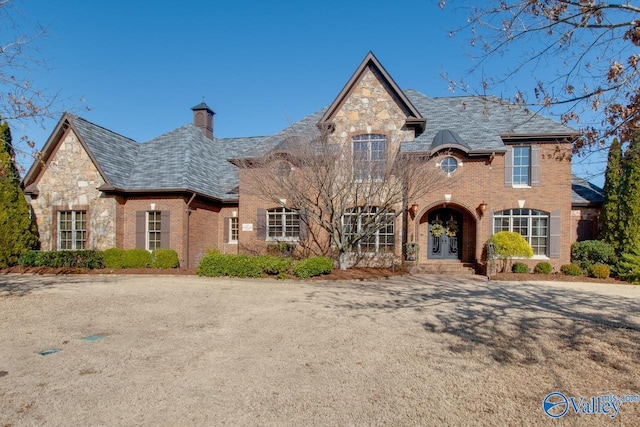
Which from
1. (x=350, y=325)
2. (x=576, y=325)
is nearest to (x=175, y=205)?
(x=350, y=325)

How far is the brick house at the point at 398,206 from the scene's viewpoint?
1669 centimetres

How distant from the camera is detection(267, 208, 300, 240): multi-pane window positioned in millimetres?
17953

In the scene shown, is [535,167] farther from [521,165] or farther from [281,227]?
[281,227]

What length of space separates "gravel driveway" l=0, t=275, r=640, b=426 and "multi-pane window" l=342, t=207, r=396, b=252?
528 centimetres

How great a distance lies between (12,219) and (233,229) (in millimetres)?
9528

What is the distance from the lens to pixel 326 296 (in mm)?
10172

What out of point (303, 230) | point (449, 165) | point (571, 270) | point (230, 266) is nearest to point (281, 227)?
point (303, 230)

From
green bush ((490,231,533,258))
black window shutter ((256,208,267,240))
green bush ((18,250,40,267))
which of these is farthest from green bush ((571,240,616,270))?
green bush ((18,250,40,267))

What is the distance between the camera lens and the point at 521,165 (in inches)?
686

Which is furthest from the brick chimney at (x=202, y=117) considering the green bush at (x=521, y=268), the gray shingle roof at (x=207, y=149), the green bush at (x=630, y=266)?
the green bush at (x=630, y=266)

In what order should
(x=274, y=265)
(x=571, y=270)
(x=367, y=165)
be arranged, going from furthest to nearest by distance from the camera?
(x=571, y=270), (x=367, y=165), (x=274, y=265)

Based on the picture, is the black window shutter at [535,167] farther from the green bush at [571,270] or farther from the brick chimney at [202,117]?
the brick chimney at [202,117]

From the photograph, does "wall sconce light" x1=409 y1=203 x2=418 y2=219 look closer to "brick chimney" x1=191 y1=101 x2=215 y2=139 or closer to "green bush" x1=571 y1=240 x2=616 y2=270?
"green bush" x1=571 y1=240 x2=616 y2=270

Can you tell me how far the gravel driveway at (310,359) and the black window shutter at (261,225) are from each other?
8.23m
